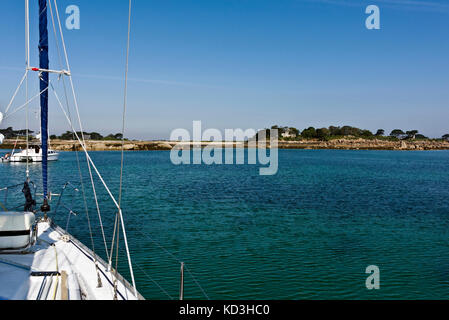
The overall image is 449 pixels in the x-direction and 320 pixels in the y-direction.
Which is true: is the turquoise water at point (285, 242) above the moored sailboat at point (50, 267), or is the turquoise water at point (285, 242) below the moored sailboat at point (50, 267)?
below

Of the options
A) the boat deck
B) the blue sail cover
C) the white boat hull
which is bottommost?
the boat deck

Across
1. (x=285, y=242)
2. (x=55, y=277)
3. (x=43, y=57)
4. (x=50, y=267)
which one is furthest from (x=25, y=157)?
(x=55, y=277)

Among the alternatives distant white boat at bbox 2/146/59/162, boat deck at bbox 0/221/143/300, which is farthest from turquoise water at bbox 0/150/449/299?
distant white boat at bbox 2/146/59/162

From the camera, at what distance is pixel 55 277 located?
8445mm

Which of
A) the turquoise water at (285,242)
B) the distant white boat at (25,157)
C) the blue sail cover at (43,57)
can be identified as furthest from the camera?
the distant white boat at (25,157)

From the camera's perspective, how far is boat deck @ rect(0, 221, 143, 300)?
25.1 feet

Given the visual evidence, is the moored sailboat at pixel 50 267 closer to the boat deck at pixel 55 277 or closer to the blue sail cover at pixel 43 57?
the boat deck at pixel 55 277

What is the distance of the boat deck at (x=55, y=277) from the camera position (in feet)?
25.1

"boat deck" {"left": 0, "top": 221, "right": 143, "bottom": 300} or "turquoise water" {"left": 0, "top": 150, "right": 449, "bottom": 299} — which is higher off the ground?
"boat deck" {"left": 0, "top": 221, "right": 143, "bottom": 300}

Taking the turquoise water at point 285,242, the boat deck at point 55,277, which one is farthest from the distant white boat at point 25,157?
the boat deck at point 55,277

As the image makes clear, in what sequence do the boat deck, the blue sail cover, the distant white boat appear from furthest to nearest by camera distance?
the distant white boat
the blue sail cover
the boat deck

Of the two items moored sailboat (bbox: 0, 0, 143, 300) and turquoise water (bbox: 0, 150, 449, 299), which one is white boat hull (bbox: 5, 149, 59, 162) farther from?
moored sailboat (bbox: 0, 0, 143, 300)

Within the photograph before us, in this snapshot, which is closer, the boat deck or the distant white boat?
the boat deck

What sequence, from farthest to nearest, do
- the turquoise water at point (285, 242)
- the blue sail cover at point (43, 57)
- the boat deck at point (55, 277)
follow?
1. the blue sail cover at point (43, 57)
2. the turquoise water at point (285, 242)
3. the boat deck at point (55, 277)
